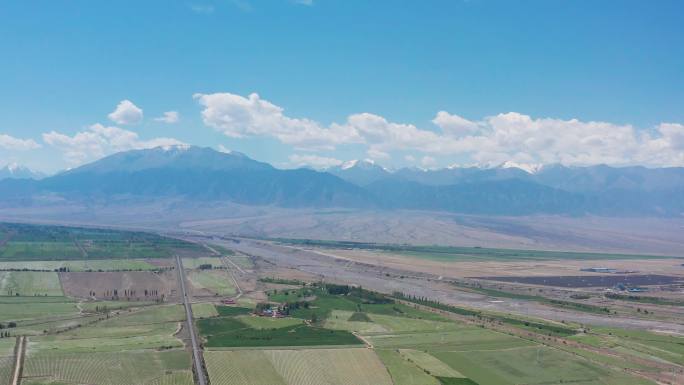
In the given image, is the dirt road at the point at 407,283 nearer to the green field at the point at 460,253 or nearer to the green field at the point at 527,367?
the green field at the point at 460,253

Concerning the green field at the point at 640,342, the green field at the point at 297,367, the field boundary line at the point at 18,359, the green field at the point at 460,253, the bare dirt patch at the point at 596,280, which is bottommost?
the field boundary line at the point at 18,359

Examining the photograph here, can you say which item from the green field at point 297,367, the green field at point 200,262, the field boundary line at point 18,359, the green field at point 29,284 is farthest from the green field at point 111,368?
the green field at point 200,262

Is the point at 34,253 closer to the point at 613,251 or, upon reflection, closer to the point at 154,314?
the point at 154,314

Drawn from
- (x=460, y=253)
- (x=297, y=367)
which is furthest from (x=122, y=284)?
(x=460, y=253)

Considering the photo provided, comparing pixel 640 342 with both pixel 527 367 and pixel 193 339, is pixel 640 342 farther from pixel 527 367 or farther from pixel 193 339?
pixel 193 339

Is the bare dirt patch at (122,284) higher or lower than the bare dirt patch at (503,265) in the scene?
lower

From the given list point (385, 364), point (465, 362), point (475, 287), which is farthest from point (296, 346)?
point (475, 287)

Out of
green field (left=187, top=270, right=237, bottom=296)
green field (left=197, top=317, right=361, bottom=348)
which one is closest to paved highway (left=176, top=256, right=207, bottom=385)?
green field (left=197, top=317, right=361, bottom=348)
